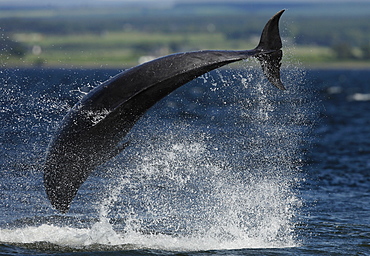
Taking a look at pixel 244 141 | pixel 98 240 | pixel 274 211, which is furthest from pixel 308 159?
pixel 98 240

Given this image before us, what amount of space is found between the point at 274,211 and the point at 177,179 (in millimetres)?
4428

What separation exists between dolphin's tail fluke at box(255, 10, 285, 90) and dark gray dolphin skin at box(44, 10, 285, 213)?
28 mm

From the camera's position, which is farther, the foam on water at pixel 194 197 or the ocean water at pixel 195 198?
the foam on water at pixel 194 197

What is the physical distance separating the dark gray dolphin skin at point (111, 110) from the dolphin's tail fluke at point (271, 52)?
28 mm

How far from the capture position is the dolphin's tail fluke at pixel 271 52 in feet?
45.3

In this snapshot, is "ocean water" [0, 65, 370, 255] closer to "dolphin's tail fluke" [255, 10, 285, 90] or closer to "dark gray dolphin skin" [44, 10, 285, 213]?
"dolphin's tail fluke" [255, 10, 285, 90]

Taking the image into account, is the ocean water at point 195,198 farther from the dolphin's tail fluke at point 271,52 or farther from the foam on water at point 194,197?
the dolphin's tail fluke at point 271,52

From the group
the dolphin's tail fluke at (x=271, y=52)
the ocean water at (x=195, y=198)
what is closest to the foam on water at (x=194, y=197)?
the ocean water at (x=195, y=198)

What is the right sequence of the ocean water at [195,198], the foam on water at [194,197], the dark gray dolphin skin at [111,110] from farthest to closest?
the foam on water at [194,197]
the ocean water at [195,198]
the dark gray dolphin skin at [111,110]

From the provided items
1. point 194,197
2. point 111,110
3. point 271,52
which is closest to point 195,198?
point 194,197

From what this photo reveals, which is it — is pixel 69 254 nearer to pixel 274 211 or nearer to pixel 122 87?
pixel 122 87

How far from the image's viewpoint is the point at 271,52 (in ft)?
45.6

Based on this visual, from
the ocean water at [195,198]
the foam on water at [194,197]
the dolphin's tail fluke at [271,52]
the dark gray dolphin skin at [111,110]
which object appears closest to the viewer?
the dark gray dolphin skin at [111,110]

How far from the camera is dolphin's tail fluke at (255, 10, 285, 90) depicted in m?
13.8
